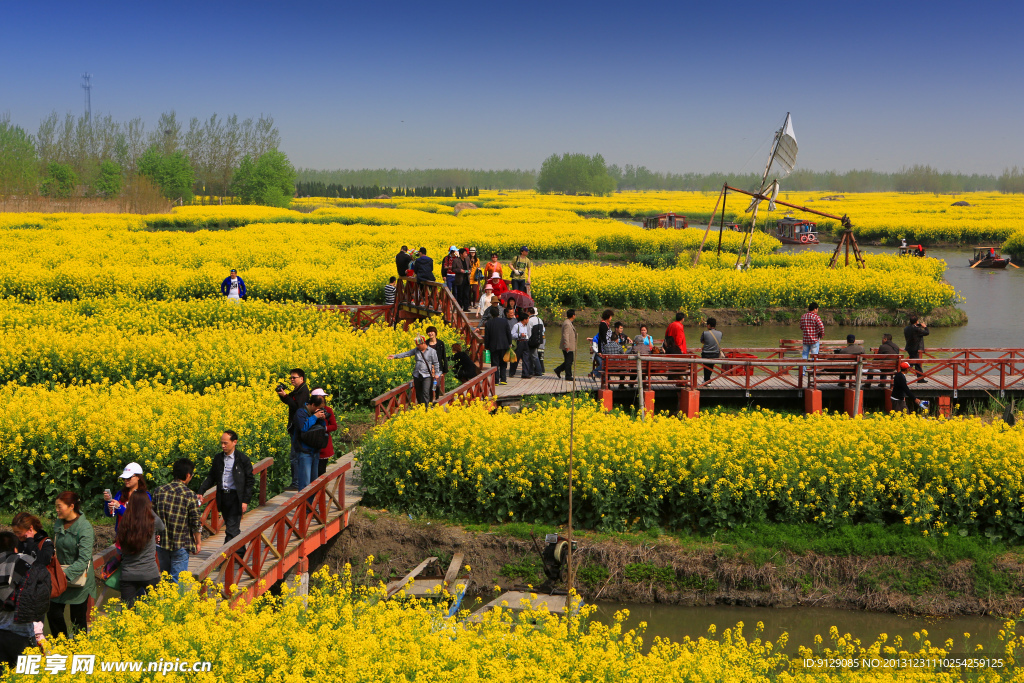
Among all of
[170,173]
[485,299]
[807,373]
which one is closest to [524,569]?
[807,373]

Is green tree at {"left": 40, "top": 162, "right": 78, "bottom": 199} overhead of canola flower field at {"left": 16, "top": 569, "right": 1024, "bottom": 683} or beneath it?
overhead

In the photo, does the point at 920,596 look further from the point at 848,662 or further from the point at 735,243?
the point at 735,243

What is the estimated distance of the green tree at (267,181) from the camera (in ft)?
341

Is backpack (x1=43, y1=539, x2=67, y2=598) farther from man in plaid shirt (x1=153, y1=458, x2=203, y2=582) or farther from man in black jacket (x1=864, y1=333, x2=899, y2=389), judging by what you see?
man in black jacket (x1=864, y1=333, x2=899, y2=389)

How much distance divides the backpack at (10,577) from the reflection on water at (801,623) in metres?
7.14

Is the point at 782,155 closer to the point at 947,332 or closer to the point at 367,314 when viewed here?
the point at 947,332

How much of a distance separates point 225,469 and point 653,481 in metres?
6.54

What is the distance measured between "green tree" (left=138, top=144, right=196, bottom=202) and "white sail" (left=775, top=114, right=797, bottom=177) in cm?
8813

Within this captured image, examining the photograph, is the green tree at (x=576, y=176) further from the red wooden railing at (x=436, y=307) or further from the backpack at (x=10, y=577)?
the backpack at (x=10, y=577)

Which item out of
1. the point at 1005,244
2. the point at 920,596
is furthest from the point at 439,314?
the point at 1005,244

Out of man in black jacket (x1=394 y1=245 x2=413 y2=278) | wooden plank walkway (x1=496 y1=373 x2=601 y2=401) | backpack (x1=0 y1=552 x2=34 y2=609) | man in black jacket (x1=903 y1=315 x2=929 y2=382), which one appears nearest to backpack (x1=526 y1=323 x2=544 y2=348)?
wooden plank walkway (x1=496 y1=373 x2=601 y2=401)

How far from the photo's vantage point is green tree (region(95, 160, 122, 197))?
349 feet

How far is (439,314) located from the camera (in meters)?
23.3

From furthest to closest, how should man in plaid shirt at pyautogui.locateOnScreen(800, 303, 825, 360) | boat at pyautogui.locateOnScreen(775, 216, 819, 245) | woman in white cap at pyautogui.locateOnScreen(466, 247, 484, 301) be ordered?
1. boat at pyautogui.locateOnScreen(775, 216, 819, 245)
2. woman in white cap at pyautogui.locateOnScreen(466, 247, 484, 301)
3. man in plaid shirt at pyautogui.locateOnScreen(800, 303, 825, 360)
